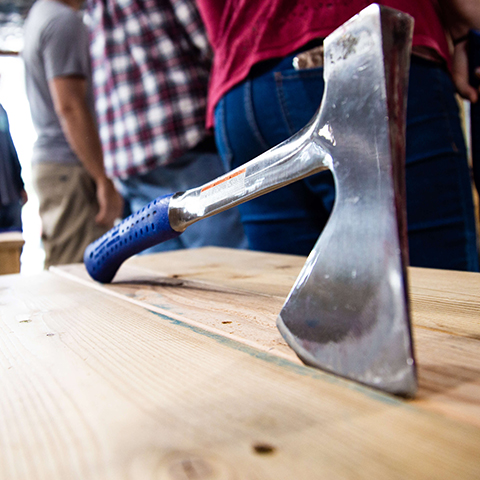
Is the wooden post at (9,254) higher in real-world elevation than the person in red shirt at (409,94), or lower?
lower

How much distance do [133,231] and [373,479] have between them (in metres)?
0.48

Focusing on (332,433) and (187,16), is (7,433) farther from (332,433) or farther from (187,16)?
(187,16)

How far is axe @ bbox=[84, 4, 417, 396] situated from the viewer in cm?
25

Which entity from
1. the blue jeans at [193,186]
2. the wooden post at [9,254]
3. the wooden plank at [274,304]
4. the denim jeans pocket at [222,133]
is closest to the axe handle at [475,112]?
the wooden plank at [274,304]

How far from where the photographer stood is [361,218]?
28cm

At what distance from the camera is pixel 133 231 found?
596 millimetres

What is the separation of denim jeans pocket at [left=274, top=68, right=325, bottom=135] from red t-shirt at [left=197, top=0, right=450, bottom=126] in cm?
4

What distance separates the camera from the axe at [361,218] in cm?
25

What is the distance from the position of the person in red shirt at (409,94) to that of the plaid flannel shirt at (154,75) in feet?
1.09

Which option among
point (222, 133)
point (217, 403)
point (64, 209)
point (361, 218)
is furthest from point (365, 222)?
point (64, 209)

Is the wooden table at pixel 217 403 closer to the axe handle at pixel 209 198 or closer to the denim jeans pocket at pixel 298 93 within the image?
the axe handle at pixel 209 198

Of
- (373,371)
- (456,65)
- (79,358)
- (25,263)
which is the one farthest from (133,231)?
(25,263)

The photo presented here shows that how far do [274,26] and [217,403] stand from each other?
582mm

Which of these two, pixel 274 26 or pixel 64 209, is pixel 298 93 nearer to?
pixel 274 26
